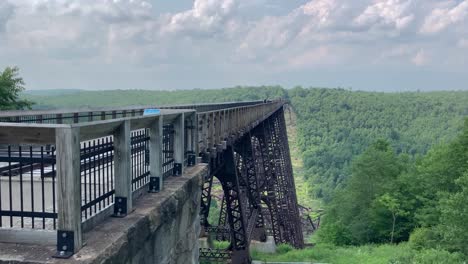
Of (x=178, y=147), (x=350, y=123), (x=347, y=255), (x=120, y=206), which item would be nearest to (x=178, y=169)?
(x=178, y=147)

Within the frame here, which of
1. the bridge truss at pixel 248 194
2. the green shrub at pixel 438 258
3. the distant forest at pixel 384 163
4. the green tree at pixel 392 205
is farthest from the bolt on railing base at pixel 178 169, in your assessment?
the green tree at pixel 392 205

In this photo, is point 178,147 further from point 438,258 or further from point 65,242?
point 438,258

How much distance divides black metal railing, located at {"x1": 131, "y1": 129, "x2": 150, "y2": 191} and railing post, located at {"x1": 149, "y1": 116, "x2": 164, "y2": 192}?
0.09 meters

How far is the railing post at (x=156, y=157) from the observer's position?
180 inches

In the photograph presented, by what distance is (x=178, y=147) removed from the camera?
5598 millimetres

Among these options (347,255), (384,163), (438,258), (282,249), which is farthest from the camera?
(384,163)

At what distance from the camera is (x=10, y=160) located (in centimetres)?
312

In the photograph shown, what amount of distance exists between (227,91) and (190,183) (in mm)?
158094

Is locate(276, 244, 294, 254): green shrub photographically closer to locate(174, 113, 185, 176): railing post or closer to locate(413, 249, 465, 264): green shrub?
locate(413, 249, 465, 264): green shrub

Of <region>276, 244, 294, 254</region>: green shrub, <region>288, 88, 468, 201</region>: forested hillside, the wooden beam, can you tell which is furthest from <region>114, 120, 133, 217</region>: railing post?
<region>288, 88, 468, 201</region>: forested hillside

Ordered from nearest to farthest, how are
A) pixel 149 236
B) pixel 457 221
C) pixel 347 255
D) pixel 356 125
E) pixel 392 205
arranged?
pixel 149 236
pixel 457 221
pixel 347 255
pixel 392 205
pixel 356 125

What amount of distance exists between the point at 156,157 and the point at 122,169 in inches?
36.7

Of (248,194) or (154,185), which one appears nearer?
(154,185)

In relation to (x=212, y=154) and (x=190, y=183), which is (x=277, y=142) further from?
(x=190, y=183)
